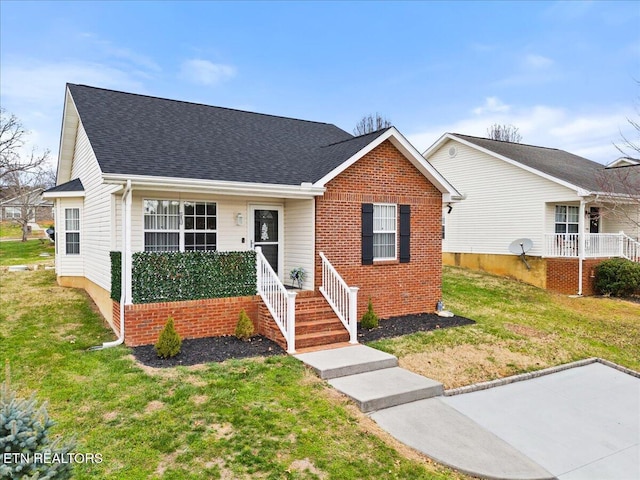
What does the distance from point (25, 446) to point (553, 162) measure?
21913 millimetres

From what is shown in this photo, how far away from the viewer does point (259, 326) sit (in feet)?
30.8

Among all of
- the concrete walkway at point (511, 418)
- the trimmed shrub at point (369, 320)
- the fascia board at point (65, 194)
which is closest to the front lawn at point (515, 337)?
the concrete walkway at point (511, 418)

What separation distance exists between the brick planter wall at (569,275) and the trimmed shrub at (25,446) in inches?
673

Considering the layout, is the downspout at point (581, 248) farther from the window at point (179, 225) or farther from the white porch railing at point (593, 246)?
the window at point (179, 225)

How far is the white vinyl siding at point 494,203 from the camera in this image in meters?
17.3

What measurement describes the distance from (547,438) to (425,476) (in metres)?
2.22

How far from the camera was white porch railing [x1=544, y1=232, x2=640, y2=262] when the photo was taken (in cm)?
1634

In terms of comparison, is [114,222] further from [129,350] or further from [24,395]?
[24,395]

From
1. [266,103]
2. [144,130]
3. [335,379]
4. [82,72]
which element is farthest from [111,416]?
[266,103]

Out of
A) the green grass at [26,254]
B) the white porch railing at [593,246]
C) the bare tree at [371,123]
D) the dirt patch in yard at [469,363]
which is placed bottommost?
the dirt patch in yard at [469,363]

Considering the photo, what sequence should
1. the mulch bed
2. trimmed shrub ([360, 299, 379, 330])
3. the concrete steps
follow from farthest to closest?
trimmed shrub ([360, 299, 379, 330]), the mulch bed, the concrete steps

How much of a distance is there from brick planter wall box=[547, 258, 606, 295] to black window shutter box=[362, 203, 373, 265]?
9.58 m

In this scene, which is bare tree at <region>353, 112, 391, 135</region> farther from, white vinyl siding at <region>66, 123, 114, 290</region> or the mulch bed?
the mulch bed

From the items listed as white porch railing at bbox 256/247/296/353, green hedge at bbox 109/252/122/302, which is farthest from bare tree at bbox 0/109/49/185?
white porch railing at bbox 256/247/296/353
